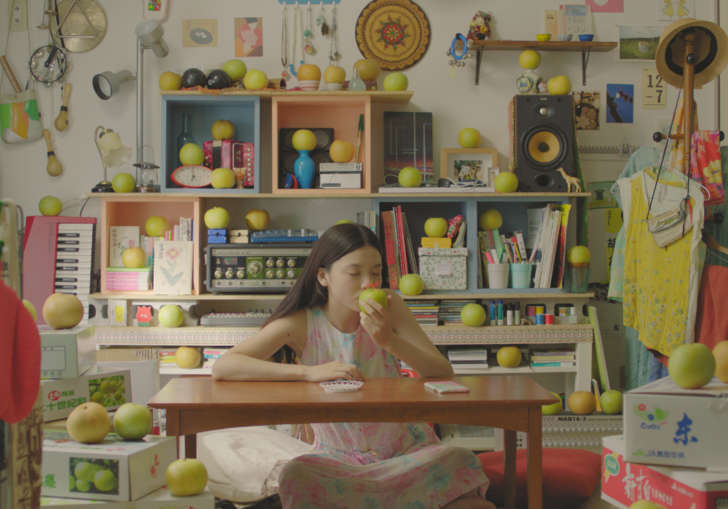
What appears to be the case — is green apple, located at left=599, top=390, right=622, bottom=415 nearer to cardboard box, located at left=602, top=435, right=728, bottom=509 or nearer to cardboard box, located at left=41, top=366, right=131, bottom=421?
cardboard box, located at left=602, top=435, right=728, bottom=509

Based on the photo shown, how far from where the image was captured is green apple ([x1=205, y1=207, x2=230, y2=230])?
10.2 feet

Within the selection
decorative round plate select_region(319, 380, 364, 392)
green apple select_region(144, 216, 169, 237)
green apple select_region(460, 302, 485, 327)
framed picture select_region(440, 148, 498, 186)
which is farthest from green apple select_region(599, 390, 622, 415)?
green apple select_region(144, 216, 169, 237)

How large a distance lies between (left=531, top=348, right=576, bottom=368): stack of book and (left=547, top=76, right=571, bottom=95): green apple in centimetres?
147

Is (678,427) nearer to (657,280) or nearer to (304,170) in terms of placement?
(657,280)

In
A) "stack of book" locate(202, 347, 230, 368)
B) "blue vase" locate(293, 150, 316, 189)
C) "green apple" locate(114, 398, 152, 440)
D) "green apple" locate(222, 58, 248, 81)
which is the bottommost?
"stack of book" locate(202, 347, 230, 368)

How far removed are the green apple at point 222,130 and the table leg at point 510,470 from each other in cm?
230

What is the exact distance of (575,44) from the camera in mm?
3256

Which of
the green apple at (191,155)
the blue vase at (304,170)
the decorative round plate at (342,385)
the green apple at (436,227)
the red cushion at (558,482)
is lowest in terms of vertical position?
the red cushion at (558,482)

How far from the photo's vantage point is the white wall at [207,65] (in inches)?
134

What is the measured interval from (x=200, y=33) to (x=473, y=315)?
235cm

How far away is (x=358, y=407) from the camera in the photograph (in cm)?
138

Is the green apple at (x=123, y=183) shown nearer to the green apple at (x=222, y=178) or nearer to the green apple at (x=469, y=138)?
the green apple at (x=222, y=178)

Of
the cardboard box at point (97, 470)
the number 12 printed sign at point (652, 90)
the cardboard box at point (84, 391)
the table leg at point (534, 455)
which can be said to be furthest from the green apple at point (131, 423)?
the number 12 printed sign at point (652, 90)

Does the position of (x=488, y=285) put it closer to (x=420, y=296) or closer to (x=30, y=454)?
(x=420, y=296)
